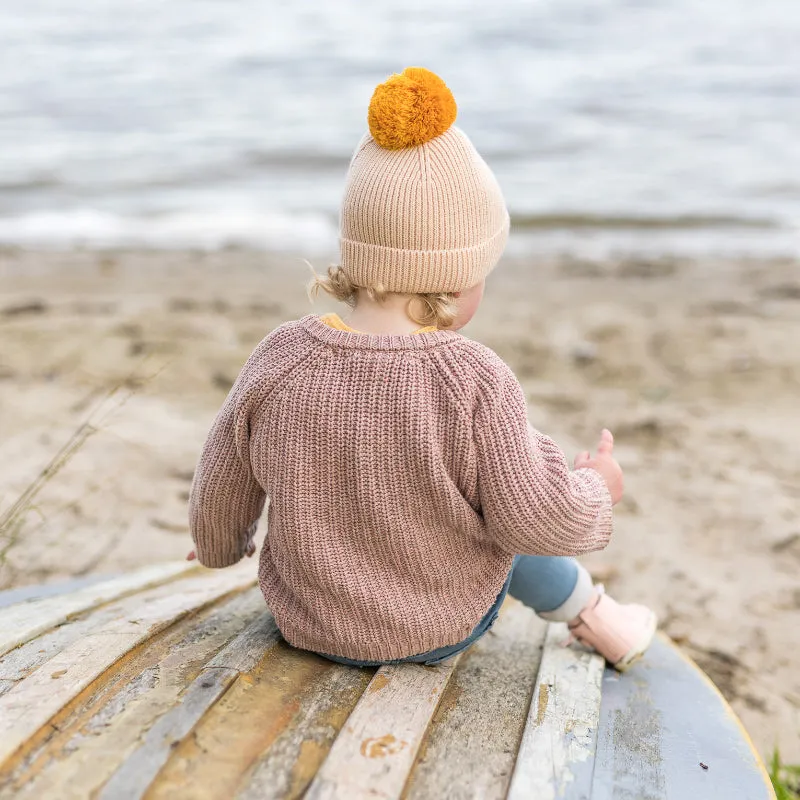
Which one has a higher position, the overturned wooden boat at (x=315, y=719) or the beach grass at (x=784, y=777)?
the overturned wooden boat at (x=315, y=719)

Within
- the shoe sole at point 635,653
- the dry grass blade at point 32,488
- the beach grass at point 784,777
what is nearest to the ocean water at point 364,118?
the dry grass blade at point 32,488

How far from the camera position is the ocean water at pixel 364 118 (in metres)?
9.36

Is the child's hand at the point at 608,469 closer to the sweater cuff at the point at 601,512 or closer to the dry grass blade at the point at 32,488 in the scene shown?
the sweater cuff at the point at 601,512

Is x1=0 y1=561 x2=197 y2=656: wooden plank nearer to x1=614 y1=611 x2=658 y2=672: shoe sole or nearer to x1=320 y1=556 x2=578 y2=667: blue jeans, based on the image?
x1=320 y1=556 x2=578 y2=667: blue jeans

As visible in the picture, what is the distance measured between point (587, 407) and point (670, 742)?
3.00m

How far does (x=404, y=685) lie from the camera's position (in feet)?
5.90

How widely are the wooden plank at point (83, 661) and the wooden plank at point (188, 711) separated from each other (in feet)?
0.56

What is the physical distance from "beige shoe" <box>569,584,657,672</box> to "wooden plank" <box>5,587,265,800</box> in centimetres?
77

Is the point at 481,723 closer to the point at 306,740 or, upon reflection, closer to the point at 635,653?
the point at 306,740

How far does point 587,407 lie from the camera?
474 centimetres

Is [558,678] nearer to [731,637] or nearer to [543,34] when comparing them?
[731,637]

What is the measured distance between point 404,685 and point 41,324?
437 cm

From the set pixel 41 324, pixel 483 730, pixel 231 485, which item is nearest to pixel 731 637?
pixel 483 730

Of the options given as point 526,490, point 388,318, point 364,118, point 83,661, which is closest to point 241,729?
point 83,661
